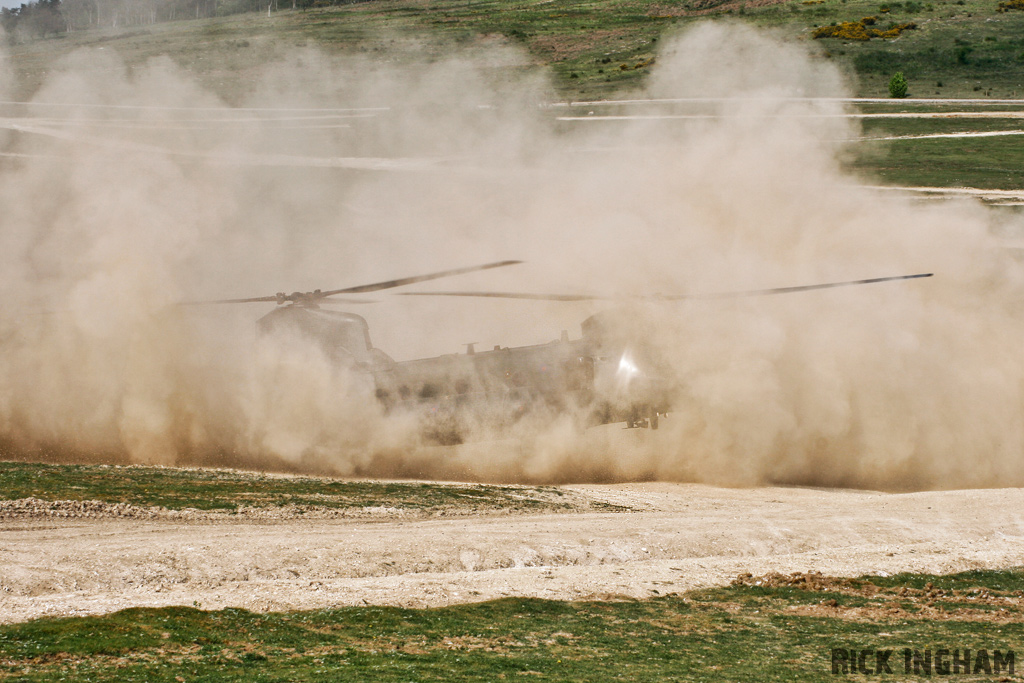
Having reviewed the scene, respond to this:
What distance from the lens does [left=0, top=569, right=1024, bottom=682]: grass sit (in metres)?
14.9

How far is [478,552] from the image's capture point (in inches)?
870

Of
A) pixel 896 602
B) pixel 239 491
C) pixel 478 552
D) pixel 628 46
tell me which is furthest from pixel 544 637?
pixel 628 46

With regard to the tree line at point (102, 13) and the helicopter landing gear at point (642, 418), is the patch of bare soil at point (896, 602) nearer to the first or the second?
the helicopter landing gear at point (642, 418)

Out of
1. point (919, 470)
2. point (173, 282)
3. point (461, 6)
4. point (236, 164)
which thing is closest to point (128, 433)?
point (173, 282)

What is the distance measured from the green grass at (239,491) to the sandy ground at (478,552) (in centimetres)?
91

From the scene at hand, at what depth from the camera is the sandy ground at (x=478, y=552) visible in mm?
19094

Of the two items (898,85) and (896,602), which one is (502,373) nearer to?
(896,602)

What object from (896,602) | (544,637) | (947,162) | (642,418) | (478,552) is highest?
(947,162)

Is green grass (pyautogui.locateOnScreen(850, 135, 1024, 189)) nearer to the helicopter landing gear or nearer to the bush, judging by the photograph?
the bush

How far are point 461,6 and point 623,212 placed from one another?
290ft

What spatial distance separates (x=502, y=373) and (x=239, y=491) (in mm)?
8335

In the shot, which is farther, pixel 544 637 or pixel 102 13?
pixel 102 13

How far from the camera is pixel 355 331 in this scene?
28.3 metres

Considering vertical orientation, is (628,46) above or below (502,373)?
above
